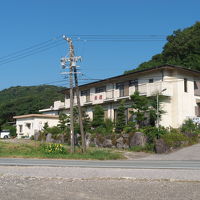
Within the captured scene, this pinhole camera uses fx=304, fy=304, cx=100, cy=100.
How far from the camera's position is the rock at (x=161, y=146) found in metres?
26.4

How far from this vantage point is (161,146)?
26.4 m

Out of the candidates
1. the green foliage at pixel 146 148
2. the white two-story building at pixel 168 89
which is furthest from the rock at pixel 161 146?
the white two-story building at pixel 168 89

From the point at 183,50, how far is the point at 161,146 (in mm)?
27900

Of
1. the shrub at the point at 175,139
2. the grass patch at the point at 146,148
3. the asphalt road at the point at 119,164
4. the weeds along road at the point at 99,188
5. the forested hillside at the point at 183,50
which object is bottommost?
the asphalt road at the point at 119,164

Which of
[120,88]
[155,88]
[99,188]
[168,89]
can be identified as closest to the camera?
[99,188]

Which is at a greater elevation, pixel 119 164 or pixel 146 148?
pixel 146 148

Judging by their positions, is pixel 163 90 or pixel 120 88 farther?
pixel 120 88

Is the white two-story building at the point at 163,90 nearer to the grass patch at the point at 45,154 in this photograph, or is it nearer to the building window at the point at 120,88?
the building window at the point at 120,88

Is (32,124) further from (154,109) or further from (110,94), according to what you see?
(154,109)

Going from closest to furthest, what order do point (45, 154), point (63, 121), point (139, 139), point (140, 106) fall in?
Answer: 1. point (45, 154)
2. point (139, 139)
3. point (140, 106)
4. point (63, 121)

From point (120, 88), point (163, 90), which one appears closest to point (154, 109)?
point (163, 90)

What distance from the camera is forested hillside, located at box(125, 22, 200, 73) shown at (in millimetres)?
48156

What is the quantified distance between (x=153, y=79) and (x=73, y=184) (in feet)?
79.1

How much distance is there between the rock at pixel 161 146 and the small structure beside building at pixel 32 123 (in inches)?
854
